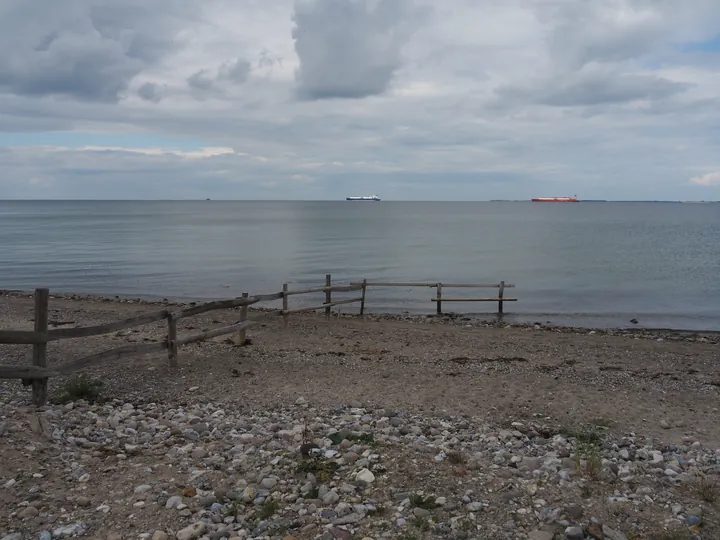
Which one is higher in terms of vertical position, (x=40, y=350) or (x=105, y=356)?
(x=40, y=350)

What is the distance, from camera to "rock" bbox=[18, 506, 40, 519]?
5371mm

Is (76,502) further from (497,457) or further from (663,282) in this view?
(663,282)

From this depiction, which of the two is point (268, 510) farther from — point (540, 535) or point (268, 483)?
point (540, 535)

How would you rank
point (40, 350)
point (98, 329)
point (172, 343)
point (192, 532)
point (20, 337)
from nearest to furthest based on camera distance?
point (192, 532) < point (20, 337) < point (40, 350) < point (98, 329) < point (172, 343)

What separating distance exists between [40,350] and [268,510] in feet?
15.8

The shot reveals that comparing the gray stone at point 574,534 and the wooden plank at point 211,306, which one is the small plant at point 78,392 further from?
the gray stone at point 574,534

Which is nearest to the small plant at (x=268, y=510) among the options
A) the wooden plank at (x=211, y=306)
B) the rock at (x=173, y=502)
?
the rock at (x=173, y=502)

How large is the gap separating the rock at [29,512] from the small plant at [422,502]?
3373 millimetres

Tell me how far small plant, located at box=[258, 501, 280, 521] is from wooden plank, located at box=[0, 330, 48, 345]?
4.46 meters

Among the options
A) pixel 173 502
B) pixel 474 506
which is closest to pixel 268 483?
pixel 173 502

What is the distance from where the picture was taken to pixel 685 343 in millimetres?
17688

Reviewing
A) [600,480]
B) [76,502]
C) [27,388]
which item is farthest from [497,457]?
[27,388]

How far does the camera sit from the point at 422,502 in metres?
5.69

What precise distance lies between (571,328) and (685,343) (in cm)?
351
